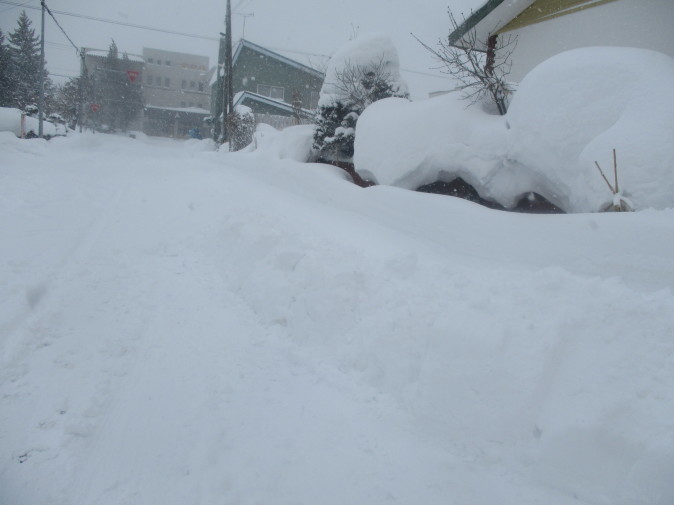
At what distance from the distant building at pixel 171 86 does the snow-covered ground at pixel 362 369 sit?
2261 inches

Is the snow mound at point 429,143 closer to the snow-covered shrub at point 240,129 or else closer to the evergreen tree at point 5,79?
the snow-covered shrub at point 240,129

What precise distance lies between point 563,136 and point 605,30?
16.7 ft

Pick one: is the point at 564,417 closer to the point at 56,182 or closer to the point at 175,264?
the point at 175,264

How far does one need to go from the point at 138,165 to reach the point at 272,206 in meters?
11.3

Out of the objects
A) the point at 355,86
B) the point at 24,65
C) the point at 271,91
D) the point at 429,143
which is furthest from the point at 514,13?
the point at 24,65

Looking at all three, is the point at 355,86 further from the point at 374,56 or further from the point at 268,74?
the point at 268,74

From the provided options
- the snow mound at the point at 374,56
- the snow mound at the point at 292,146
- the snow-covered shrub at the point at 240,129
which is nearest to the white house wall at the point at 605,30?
the snow mound at the point at 374,56

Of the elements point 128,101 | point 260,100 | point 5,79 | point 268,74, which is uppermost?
point 128,101

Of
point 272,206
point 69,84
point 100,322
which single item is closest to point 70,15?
point 69,84

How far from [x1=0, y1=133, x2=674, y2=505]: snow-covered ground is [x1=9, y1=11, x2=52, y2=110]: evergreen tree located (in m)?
38.2

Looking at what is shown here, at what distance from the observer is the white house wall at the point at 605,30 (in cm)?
657

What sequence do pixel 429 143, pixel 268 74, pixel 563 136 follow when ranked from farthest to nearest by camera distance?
pixel 268 74 < pixel 429 143 < pixel 563 136

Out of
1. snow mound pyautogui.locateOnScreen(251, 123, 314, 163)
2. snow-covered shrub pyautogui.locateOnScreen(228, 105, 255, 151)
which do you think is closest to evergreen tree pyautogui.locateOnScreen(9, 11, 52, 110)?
snow-covered shrub pyautogui.locateOnScreen(228, 105, 255, 151)

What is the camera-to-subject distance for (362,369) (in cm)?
333
